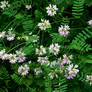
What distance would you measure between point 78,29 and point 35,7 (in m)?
0.71

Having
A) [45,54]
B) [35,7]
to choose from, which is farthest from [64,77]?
[35,7]

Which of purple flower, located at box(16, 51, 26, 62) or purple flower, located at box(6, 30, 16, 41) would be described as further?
purple flower, located at box(6, 30, 16, 41)

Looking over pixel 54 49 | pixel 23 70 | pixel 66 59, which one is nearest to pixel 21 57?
pixel 23 70

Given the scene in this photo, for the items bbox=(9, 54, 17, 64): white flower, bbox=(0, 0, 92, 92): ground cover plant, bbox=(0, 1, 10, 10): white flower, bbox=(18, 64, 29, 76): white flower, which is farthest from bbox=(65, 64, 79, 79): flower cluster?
bbox=(0, 1, 10, 10): white flower

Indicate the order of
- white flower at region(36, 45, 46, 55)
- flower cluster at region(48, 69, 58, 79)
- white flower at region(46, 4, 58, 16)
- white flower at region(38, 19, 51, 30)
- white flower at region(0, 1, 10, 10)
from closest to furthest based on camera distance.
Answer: flower cluster at region(48, 69, 58, 79), white flower at region(36, 45, 46, 55), white flower at region(38, 19, 51, 30), white flower at region(46, 4, 58, 16), white flower at region(0, 1, 10, 10)

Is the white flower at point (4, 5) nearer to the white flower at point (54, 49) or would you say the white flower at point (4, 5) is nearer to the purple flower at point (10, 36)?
the purple flower at point (10, 36)

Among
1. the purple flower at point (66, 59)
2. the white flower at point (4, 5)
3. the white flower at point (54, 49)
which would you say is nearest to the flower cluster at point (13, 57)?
the white flower at point (54, 49)

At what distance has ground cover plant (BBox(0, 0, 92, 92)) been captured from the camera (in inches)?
86.5

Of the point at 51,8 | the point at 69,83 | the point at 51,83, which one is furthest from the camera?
the point at 51,8

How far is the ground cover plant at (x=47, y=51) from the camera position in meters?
2.20

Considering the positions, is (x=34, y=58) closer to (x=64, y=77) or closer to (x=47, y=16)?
(x=64, y=77)

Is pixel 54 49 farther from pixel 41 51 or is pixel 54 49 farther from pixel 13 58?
pixel 13 58

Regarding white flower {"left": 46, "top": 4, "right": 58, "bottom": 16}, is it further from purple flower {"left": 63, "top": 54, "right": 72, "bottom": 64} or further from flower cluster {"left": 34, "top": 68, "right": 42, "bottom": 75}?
flower cluster {"left": 34, "top": 68, "right": 42, "bottom": 75}

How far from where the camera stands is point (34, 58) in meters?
2.44
